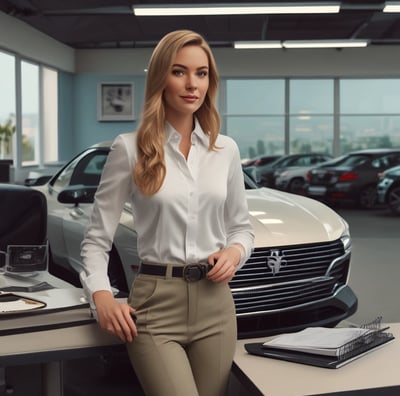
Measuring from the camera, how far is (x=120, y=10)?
479 inches

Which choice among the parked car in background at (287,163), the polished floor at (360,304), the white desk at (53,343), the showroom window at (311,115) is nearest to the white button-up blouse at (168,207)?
the white desk at (53,343)

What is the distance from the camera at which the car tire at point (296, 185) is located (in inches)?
584

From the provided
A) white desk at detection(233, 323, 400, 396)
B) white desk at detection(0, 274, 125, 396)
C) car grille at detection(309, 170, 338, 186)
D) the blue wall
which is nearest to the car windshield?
car grille at detection(309, 170, 338, 186)

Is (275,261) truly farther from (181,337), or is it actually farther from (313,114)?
(313,114)

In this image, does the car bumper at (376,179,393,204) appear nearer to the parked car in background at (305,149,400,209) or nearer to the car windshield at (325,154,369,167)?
the parked car in background at (305,149,400,209)

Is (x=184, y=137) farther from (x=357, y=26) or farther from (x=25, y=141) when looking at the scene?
(x=357, y=26)

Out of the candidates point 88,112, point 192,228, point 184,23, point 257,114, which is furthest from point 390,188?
point 192,228

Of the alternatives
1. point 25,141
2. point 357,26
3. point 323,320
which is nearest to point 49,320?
point 323,320

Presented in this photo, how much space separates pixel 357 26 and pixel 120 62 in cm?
611

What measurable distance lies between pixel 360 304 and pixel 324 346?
143 inches

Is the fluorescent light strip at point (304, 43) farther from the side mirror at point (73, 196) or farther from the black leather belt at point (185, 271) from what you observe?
the black leather belt at point (185, 271)

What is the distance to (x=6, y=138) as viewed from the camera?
12.4m

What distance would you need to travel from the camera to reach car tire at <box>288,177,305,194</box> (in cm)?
1484

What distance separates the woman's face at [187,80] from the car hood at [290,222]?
205 centimetres
